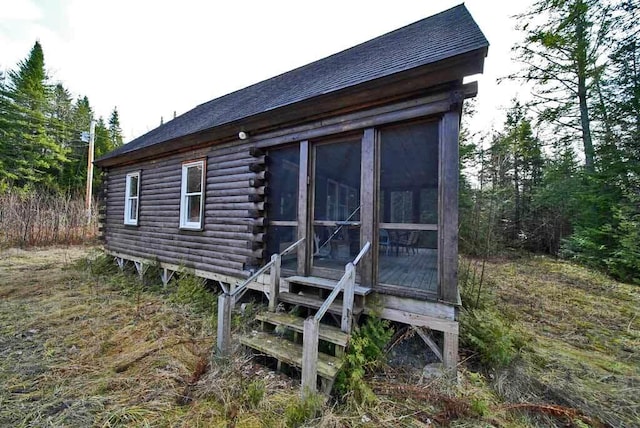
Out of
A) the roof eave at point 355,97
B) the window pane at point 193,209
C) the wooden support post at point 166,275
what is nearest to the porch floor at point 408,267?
the roof eave at point 355,97

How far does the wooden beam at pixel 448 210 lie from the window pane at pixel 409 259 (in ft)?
0.77

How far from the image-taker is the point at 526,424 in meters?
2.23

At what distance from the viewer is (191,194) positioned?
19.2 feet

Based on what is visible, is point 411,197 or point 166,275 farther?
point 166,275

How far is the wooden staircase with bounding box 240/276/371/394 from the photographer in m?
2.52

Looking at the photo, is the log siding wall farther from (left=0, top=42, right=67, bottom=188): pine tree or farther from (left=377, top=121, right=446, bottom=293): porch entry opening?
(left=0, top=42, right=67, bottom=188): pine tree

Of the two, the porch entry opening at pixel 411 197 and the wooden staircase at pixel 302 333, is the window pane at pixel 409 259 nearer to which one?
the porch entry opening at pixel 411 197

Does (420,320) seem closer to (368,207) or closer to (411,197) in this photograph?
(368,207)

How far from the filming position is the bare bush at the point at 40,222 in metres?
11.3

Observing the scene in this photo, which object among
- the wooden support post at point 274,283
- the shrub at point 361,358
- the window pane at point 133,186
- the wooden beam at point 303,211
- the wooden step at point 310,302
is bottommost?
the shrub at point 361,358

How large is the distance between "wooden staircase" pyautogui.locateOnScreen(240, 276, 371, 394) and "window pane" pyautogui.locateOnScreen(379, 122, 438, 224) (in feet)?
4.36

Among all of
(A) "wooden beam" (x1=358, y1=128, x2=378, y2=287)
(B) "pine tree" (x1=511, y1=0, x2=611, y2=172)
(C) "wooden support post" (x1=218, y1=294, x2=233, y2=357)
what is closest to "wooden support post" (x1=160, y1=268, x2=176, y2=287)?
(C) "wooden support post" (x1=218, y1=294, x2=233, y2=357)

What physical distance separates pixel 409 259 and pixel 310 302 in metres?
2.42

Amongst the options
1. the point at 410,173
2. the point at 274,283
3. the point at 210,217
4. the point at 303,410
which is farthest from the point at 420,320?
the point at 210,217
